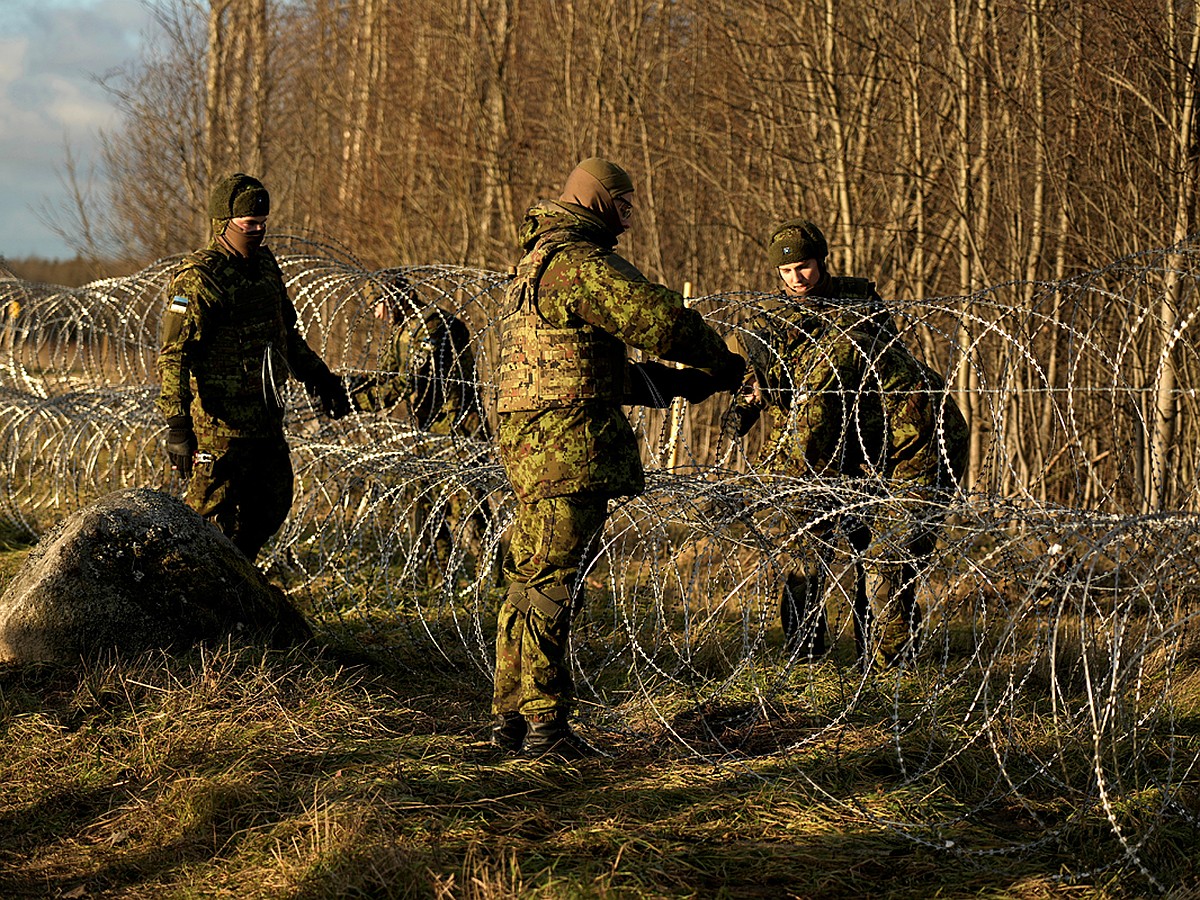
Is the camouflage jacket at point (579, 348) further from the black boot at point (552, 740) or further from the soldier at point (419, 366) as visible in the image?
the soldier at point (419, 366)

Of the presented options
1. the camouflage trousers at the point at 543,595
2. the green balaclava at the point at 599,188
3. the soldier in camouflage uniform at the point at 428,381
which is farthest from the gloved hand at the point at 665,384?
the soldier in camouflage uniform at the point at 428,381

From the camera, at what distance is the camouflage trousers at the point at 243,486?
6.11 m

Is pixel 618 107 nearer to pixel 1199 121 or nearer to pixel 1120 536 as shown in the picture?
pixel 1199 121

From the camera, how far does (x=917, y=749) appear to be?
4910 mm

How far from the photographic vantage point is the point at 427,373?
8266 millimetres

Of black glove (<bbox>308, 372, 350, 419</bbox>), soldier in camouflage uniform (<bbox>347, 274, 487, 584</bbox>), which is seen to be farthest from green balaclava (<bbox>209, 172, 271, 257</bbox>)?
soldier in camouflage uniform (<bbox>347, 274, 487, 584</bbox>)

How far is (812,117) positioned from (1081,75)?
8.14 feet

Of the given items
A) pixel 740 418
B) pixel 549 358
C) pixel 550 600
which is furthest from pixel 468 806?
pixel 740 418

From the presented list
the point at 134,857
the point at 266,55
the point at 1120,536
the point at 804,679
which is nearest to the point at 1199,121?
the point at 804,679

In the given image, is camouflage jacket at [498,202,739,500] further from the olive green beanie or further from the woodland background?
the woodland background

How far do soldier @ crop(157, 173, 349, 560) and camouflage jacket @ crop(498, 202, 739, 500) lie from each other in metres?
1.96

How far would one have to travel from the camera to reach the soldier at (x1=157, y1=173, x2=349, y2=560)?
5.90 m

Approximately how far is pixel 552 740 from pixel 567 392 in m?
1.26

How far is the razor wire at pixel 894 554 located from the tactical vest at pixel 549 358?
0.59m
